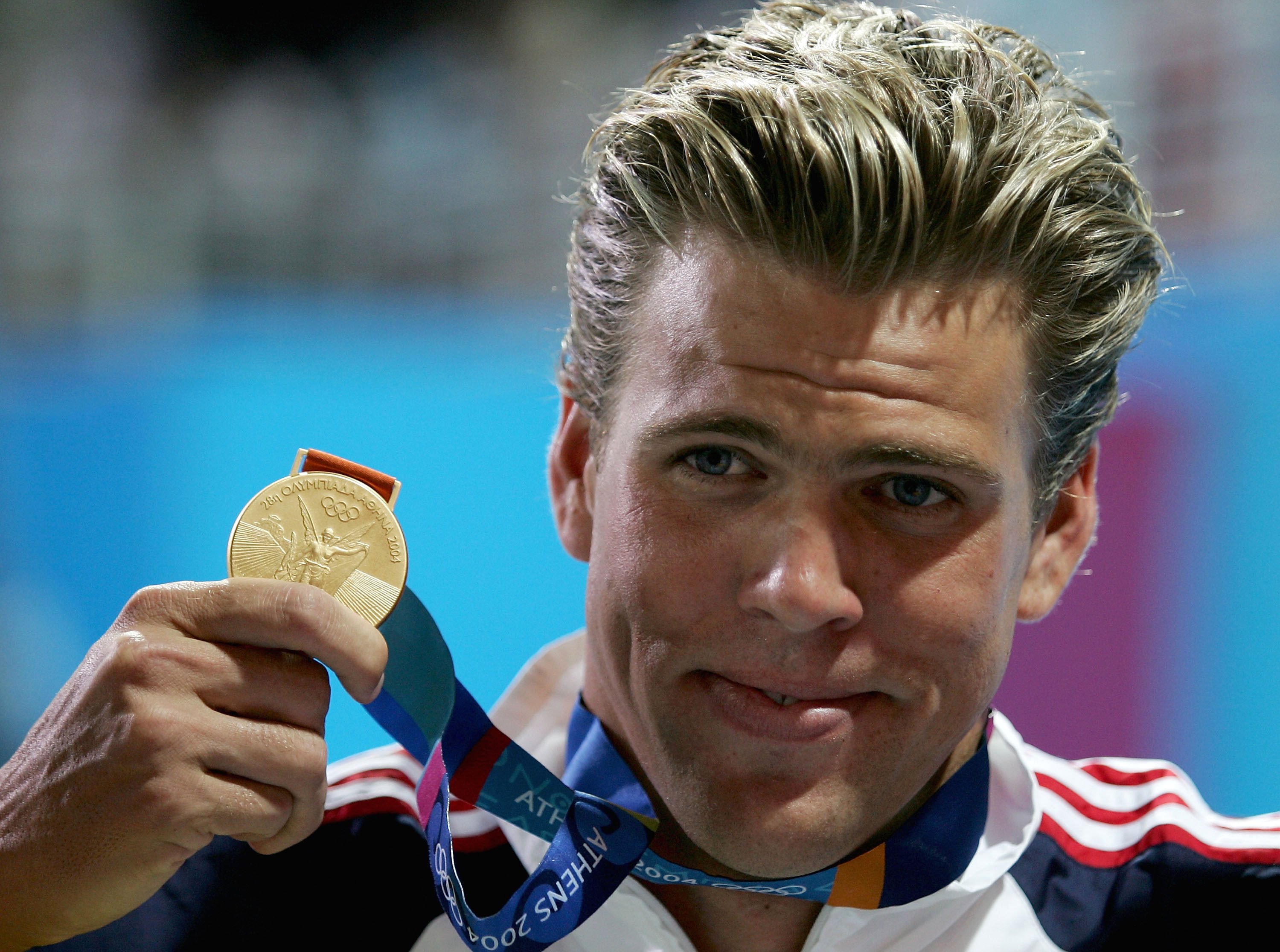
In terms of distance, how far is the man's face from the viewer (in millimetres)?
1639

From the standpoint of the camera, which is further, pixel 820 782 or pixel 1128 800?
pixel 1128 800

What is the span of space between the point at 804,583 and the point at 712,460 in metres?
0.24

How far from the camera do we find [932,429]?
1.66 metres

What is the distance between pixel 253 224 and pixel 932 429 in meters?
6.34

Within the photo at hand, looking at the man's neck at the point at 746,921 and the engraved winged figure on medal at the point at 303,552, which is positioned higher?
the engraved winged figure on medal at the point at 303,552

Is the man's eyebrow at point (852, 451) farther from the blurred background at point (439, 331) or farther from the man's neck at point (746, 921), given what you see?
the blurred background at point (439, 331)

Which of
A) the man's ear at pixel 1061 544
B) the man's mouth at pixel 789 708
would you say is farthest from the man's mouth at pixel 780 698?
the man's ear at pixel 1061 544

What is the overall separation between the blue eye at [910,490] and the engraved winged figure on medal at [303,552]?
28.4 inches

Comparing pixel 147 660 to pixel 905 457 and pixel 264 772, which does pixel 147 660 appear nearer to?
pixel 264 772

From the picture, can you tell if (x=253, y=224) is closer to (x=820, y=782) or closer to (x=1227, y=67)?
(x=1227, y=67)

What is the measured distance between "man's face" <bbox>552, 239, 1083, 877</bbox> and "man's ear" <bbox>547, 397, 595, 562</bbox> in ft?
0.78

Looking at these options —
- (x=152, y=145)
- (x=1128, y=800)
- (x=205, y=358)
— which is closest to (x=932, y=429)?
(x=1128, y=800)

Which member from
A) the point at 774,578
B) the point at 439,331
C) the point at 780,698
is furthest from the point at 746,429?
the point at 439,331

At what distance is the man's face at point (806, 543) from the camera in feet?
5.38
